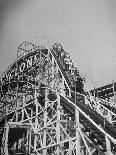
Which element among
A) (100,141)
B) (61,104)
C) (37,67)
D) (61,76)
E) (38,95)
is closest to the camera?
(100,141)

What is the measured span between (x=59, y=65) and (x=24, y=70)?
129 inches

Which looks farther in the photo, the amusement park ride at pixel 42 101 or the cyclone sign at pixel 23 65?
the cyclone sign at pixel 23 65

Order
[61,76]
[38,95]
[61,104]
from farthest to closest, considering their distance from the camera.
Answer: [61,76], [38,95], [61,104]

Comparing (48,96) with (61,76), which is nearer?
(48,96)

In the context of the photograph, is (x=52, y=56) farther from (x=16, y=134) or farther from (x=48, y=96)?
(x=16, y=134)

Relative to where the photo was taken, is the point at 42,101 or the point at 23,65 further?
the point at 23,65

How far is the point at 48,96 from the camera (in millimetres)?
11477

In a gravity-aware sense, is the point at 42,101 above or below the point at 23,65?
below

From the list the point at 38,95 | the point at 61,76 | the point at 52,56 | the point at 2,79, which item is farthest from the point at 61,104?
the point at 2,79

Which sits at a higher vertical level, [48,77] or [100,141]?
[48,77]

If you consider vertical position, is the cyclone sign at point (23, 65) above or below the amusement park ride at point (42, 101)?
above

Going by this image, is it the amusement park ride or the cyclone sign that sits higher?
the cyclone sign

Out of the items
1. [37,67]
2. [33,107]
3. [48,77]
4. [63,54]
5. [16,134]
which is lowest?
[16,134]

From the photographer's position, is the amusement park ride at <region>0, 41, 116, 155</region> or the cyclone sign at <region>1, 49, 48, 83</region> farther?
the cyclone sign at <region>1, 49, 48, 83</region>
